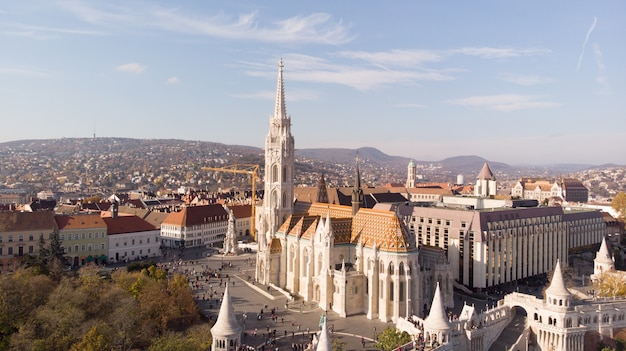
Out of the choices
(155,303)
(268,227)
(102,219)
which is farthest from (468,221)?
(102,219)

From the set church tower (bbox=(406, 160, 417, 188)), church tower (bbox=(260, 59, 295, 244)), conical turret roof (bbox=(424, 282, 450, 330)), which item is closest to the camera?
conical turret roof (bbox=(424, 282, 450, 330))

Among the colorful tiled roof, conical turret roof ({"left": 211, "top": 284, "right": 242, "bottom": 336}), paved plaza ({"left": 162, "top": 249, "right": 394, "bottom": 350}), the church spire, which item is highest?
the church spire

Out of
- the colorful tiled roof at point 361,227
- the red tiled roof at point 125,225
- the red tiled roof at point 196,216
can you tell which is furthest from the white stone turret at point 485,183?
the red tiled roof at point 125,225

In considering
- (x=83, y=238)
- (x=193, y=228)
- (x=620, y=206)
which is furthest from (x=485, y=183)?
(x=83, y=238)

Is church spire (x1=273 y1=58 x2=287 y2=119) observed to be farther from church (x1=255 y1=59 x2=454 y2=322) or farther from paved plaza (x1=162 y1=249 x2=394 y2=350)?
paved plaza (x1=162 y1=249 x2=394 y2=350)

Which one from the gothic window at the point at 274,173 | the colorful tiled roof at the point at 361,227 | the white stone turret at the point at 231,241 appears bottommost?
the white stone turret at the point at 231,241

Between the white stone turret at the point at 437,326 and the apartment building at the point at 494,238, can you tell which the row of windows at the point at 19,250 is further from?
the white stone turret at the point at 437,326

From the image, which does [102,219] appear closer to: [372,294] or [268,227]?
[268,227]

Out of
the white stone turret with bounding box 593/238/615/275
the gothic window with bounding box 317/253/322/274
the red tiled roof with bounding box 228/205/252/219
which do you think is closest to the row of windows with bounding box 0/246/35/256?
the gothic window with bounding box 317/253/322/274
